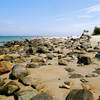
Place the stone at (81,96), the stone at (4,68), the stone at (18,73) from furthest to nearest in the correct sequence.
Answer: the stone at (4,68)
the stone at (18,73)
the stone at (81,96)

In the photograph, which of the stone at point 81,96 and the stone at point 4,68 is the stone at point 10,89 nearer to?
the stone at point 81,96

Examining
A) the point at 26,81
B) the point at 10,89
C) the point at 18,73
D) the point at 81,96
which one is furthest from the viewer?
the point at 18,73

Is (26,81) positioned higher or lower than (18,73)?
lower

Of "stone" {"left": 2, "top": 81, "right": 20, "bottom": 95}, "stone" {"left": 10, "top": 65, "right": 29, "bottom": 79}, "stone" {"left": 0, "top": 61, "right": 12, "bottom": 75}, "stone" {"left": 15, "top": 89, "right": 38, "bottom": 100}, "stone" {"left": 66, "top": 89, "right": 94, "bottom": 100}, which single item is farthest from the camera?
"stone" {"left": 0, "top": 61, "right": 12, "bottom": 75}

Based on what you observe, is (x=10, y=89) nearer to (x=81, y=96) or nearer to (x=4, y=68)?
(x=81, y=96)

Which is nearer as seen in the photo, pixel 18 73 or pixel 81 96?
pixel 81 96

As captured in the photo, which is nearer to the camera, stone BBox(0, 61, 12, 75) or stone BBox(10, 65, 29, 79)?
stone BBox(10, 65, 29, 79)

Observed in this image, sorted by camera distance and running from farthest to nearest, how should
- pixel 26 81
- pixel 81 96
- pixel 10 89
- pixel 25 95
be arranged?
pixel 26 81 < pixel 10 89 < pixel 25 95 < pixel 81 96

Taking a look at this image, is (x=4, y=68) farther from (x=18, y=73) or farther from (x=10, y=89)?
(x=10, y=89)

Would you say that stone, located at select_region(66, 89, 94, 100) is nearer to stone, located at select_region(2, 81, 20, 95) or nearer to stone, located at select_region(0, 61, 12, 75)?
stone, located at select_region(2, 81, 20, 95)

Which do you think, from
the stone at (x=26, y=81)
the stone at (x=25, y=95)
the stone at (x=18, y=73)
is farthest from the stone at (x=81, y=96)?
the stone at (x=18, y=73)

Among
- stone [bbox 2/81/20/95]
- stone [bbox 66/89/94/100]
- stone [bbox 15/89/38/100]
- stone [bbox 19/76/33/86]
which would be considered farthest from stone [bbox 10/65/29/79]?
stone [bbox 66/89/94/100]

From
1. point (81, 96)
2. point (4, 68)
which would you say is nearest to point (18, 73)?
point (4, 68)

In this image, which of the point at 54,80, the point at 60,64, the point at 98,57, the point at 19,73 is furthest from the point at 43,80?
the point at 98,57
